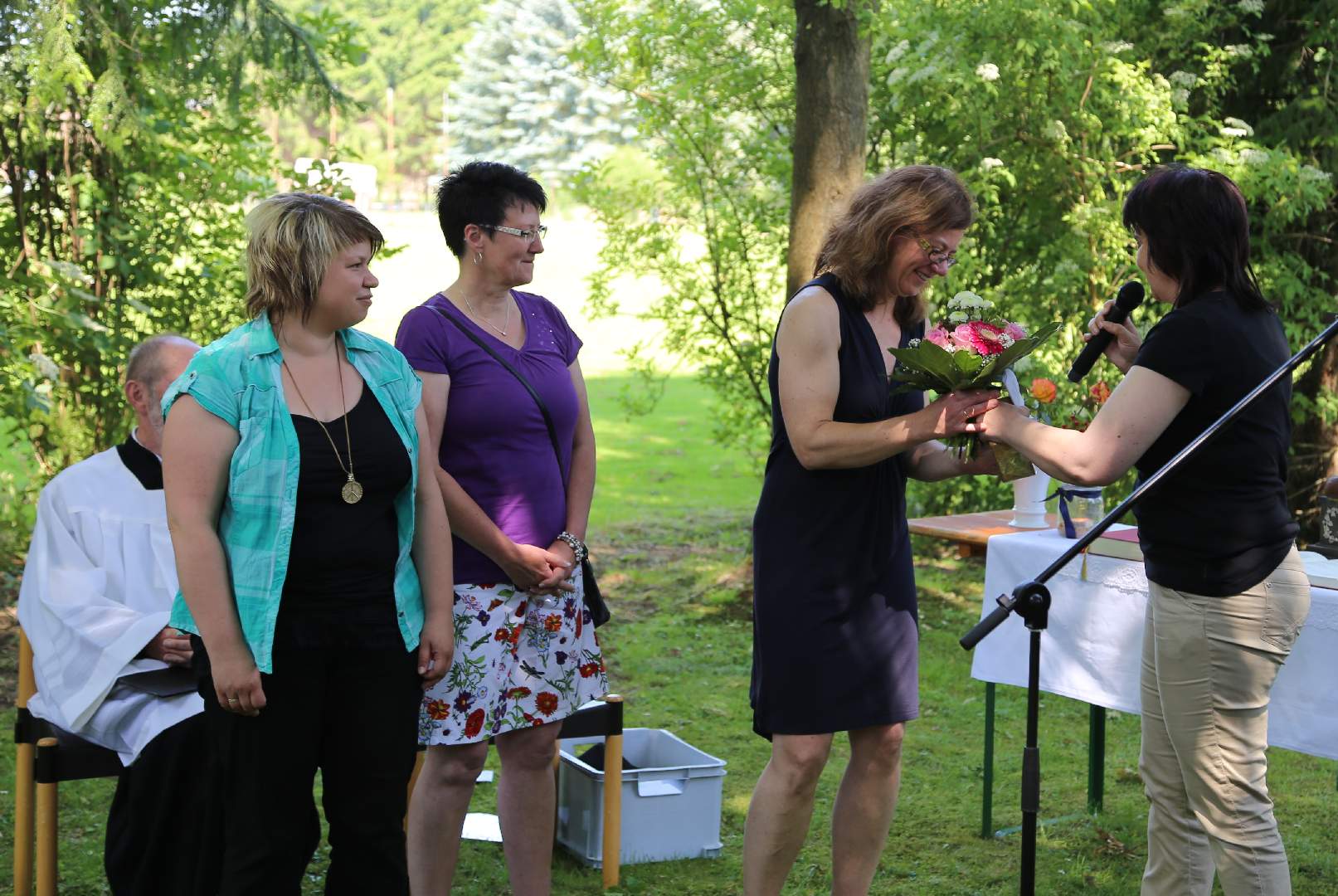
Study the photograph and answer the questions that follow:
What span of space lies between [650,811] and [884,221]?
1864 mm

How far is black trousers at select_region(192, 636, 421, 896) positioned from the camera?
2410mm

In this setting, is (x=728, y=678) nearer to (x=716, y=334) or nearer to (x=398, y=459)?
(x=716, y=334)

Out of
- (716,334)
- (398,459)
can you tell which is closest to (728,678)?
(716,334)

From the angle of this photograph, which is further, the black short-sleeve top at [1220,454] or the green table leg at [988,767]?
the green table leg at [988,767]

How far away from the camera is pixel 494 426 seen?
2898 mm

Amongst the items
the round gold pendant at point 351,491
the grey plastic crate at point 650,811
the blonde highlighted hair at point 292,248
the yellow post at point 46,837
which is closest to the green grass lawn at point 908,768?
the grey plastic crate at point 650,811

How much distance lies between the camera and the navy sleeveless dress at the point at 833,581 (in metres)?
2.71

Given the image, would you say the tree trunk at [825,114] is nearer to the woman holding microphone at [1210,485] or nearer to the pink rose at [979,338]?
the pink rose at [979,338]

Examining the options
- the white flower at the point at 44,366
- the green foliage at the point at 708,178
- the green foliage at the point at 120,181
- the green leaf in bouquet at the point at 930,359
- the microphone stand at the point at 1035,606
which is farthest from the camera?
the green foliage at the point at 708,178

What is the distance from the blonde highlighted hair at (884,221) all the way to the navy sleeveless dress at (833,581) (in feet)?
0.13

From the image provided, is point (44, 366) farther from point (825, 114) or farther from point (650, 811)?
point (825, 114)

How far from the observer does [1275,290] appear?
6547mm

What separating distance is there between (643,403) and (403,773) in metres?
5.53

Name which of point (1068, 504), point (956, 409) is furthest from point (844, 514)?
point (1068, 504)
